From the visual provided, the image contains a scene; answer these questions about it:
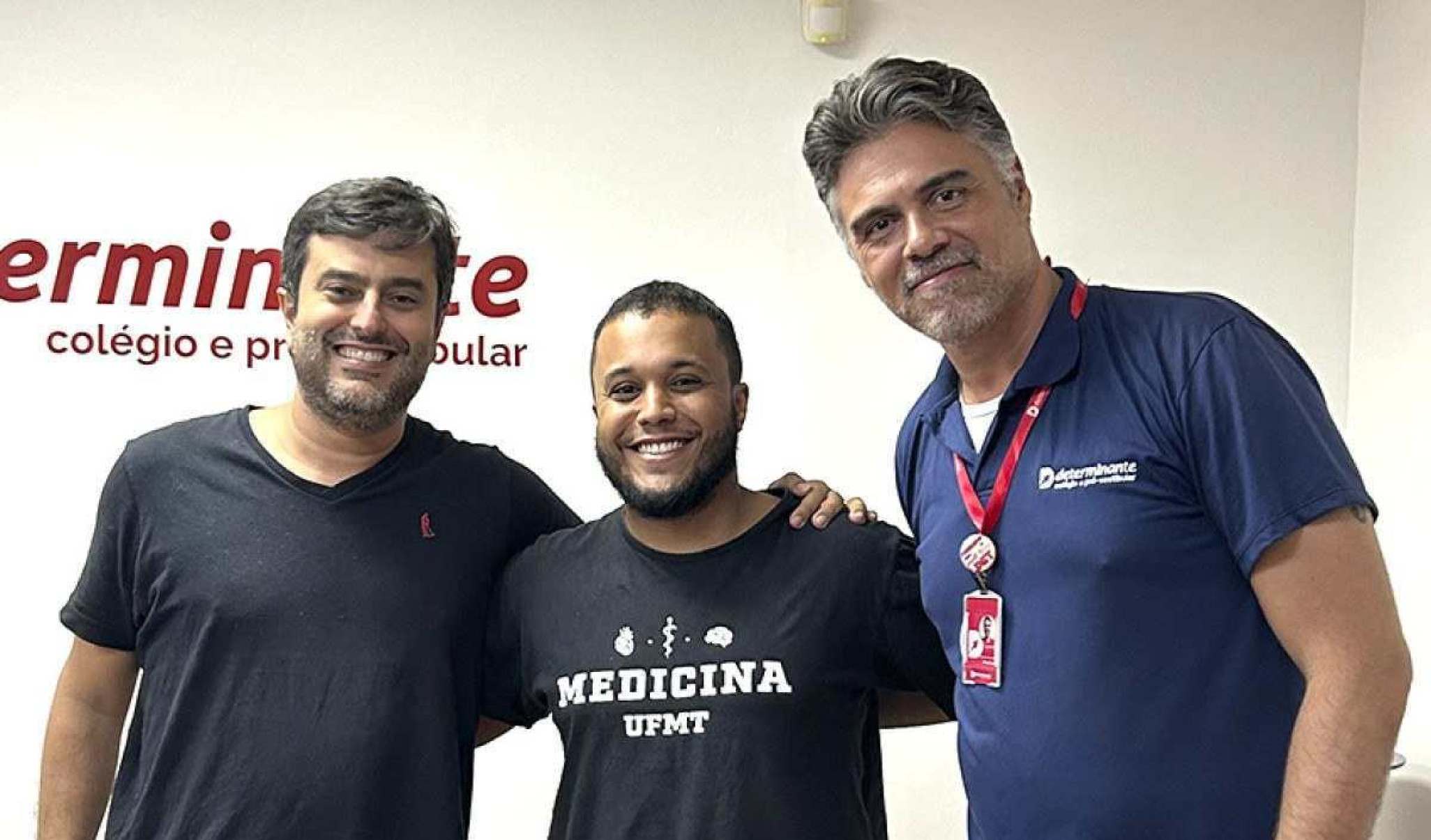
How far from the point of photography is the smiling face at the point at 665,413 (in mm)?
1931

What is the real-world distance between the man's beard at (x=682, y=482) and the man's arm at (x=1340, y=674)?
2.56ft

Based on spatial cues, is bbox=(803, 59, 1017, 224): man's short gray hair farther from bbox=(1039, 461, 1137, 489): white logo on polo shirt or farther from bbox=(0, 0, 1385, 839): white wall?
bbox=(0, 0, 1385, 839): white wall

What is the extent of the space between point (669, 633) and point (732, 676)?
0.11 m

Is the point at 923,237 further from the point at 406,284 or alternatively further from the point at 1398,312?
the point at 1398,312

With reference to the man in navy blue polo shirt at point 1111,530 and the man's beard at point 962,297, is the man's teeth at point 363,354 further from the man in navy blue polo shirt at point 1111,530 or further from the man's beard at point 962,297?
the man's beard at point 962,297

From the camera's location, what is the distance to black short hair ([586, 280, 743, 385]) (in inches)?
79.1

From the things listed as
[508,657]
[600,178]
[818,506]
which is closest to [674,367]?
[818,506]

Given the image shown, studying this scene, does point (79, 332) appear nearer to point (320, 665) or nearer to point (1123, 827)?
point (320, 665)

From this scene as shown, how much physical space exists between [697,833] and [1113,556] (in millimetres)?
640

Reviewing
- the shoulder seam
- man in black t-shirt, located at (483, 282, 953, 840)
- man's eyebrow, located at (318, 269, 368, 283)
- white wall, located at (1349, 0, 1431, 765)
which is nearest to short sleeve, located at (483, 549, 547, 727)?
man in black t-shirt, located at (483, 282, 953, 840)

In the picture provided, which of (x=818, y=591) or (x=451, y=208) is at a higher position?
(x=451, y=208)

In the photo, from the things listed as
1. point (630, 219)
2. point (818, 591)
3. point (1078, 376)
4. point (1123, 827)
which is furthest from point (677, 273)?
point (1123, 827)

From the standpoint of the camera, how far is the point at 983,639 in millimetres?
1616

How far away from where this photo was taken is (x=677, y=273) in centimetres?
341
